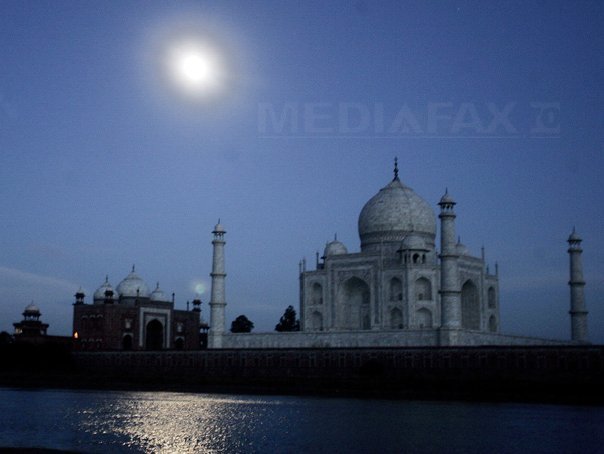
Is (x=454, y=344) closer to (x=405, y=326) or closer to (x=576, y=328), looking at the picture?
(x=405, y=326)

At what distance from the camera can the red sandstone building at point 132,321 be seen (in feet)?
161

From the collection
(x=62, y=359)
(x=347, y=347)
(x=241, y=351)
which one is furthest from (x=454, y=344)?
(x=62, y=359)

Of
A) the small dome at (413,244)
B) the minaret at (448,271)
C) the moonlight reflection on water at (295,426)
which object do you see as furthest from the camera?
the small dome at (413,244)

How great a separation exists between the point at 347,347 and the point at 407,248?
6948 mm

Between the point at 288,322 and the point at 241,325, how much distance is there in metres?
5.64

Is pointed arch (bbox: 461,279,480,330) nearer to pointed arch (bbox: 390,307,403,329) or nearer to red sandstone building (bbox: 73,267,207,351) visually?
pointed arch (bbox: 390,307,403,329)

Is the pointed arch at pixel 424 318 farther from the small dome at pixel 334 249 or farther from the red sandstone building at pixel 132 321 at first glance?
the red sandstone building at pixel 132 321

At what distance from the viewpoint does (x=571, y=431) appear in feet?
65.6

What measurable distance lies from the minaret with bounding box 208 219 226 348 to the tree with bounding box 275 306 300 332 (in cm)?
1872

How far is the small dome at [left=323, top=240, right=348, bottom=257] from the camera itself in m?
44.9

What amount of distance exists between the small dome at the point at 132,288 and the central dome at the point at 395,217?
15.5m

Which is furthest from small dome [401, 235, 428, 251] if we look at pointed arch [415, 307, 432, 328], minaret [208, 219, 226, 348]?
minaret [208, 219, 226, 348]

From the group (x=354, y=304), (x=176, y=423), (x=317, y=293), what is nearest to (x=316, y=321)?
(x=317, y=293)

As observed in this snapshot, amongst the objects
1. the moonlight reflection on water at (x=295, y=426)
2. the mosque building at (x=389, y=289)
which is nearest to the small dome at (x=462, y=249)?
the mosque building at (x=389, y=289)
